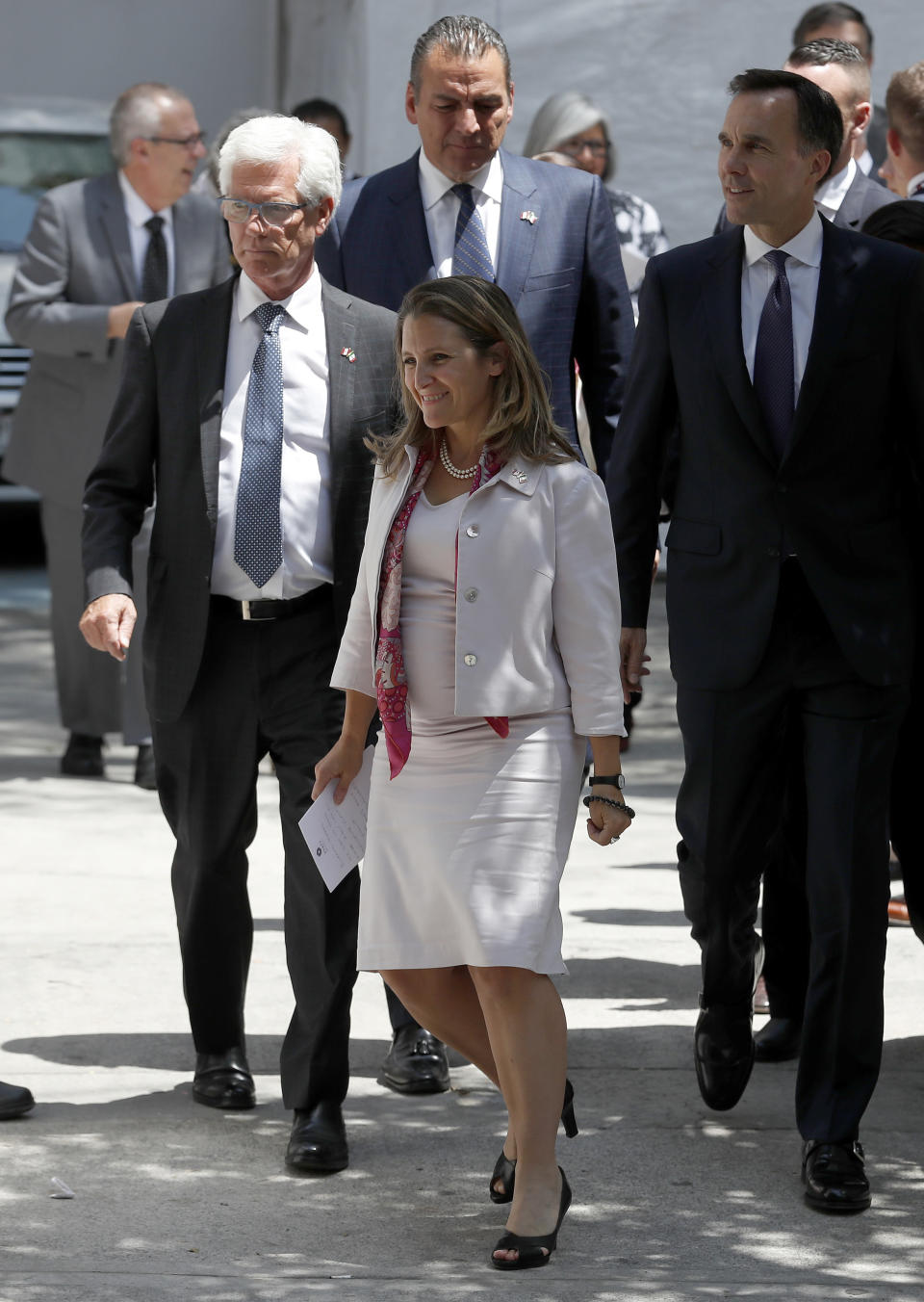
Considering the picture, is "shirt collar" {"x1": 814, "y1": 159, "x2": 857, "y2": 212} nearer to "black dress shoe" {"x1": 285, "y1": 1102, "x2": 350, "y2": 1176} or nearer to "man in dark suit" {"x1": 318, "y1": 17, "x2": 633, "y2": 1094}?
"man in dark suit" {"x1": 318, "y1": 17, "x2": 633, "y2": 1094}

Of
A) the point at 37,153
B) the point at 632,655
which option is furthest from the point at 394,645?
the point at 37,153

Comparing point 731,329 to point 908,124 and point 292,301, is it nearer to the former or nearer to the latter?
point 292,301

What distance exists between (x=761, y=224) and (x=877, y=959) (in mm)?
1600

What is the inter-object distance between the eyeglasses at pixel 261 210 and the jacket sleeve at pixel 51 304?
12.5ft

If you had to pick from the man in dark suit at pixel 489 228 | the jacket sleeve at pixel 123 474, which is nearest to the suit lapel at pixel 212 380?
the jacket sleeve at pixel 123 474

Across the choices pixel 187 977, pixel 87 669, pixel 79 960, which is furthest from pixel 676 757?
pixel 187 977

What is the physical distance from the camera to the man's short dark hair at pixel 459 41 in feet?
18.7

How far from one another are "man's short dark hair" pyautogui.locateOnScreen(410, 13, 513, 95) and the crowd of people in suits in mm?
12

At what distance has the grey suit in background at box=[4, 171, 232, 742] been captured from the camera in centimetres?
888

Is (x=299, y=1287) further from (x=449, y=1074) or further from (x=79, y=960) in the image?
(x=79, y=960)

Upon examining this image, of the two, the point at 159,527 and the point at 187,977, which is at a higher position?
the point at 159,527

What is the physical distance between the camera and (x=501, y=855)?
14.4ft

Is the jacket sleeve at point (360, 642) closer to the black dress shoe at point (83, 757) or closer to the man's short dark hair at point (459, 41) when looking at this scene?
the man's short dark hair at point (459, 41)

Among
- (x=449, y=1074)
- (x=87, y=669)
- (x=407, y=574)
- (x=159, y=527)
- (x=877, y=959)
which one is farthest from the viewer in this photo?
(x=87, y=669)
